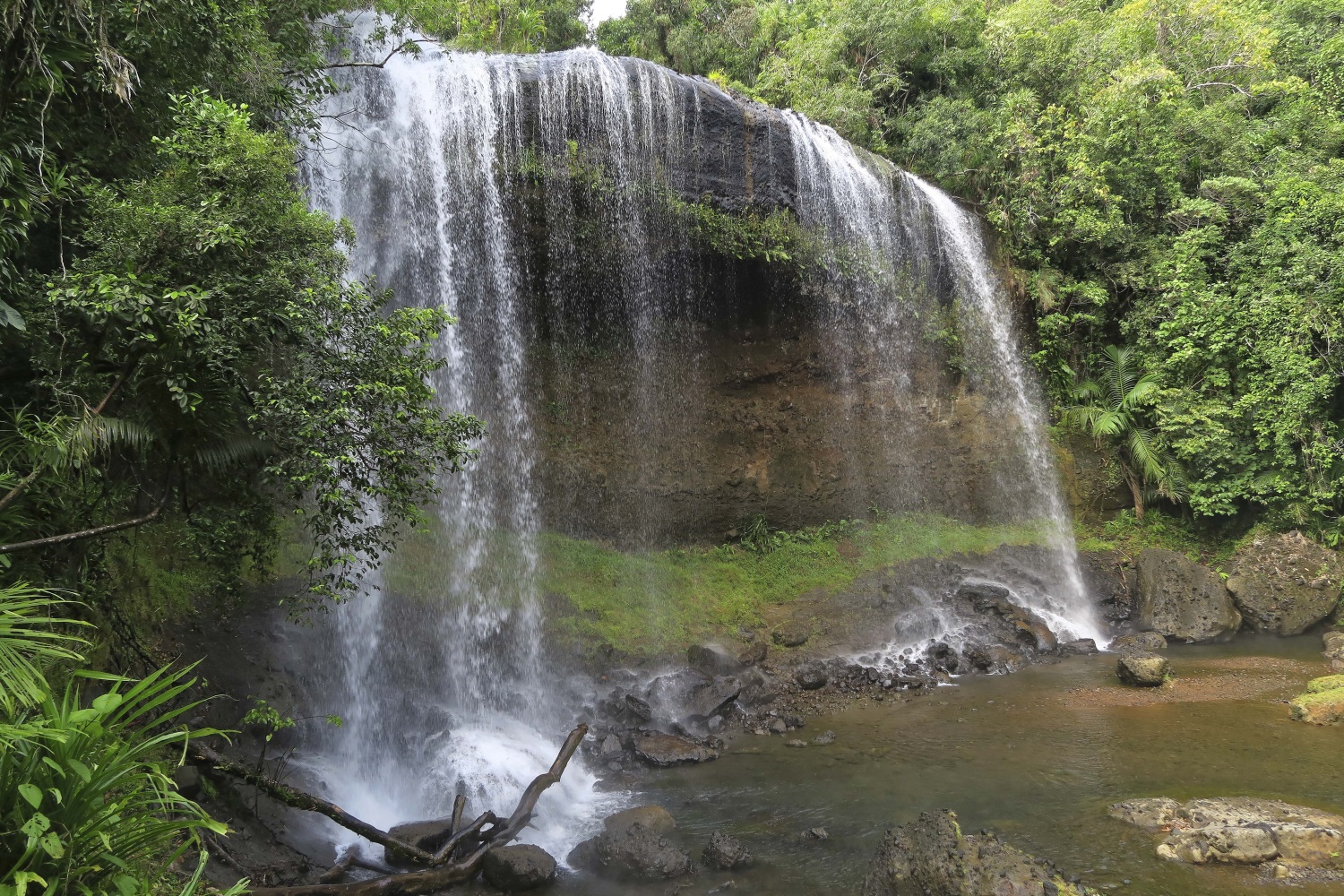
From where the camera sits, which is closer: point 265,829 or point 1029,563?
point 265,829

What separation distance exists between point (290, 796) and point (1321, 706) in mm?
10219

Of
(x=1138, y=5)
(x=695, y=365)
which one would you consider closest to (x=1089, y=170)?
(x=1138, y=5)

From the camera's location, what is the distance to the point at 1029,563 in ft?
45.6

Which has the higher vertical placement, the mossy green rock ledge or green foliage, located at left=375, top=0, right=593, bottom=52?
green foliage, located at left=375, top=0, right=593, bottom=52

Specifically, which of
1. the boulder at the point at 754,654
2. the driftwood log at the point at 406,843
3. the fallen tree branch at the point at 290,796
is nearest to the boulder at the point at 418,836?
the driftwood log at the point at 406,843

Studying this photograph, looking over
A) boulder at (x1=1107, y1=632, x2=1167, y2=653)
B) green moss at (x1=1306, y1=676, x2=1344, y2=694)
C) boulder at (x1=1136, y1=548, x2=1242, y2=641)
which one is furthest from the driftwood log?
boulder at (x1=1136, y1=548, x2=1242, y2=641)

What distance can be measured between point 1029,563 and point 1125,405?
12.2 ft

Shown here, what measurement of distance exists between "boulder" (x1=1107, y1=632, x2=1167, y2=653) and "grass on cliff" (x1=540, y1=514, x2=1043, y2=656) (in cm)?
266

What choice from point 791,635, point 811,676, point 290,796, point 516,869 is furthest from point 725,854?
point 791,635

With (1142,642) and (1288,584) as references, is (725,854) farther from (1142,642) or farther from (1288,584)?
(1288,584)

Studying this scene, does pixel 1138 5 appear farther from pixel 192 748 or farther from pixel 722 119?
pixel 192 748

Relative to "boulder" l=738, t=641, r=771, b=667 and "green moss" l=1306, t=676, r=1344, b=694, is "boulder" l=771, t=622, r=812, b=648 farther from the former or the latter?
"green moss" l=1306, t=676, r=1344, b=694

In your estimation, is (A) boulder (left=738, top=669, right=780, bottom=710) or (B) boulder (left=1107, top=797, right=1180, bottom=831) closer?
(B) boulder (left=1107, top=797, right=1180, bottom=831)

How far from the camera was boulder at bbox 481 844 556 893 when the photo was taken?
19.1ft
